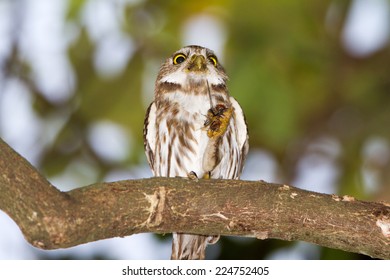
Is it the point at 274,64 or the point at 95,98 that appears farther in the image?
the point at 95,98

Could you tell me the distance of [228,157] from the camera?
5.55 m

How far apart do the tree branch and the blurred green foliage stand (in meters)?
1.64

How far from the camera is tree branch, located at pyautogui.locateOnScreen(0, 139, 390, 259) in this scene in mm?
3850

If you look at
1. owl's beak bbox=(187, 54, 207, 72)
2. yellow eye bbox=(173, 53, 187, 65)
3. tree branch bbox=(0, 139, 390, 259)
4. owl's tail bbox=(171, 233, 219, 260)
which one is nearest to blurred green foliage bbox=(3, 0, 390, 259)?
owl's beak bbox=(187, 54, 207, 72)

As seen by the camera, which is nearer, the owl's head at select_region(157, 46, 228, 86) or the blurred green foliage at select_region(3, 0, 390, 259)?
the owl's head at select_region(157, 46, 228, 86)

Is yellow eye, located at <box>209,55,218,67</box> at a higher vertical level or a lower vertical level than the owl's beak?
higher

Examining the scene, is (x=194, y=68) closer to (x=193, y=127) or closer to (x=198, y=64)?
(x=198, y=64)

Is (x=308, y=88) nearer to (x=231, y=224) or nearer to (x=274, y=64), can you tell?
(x=274, y=64)

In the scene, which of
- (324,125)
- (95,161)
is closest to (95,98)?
(95,161)

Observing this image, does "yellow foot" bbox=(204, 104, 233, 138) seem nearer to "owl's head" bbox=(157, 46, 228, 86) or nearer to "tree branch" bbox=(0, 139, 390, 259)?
"owl's head" bbox=(157, 46, 228, 86)

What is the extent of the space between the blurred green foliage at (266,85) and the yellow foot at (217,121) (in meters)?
0.45

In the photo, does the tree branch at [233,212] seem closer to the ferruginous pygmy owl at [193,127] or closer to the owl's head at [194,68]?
the ferruginous pygmy owl at [193,127]

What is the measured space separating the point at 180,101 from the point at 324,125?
7.28 feet

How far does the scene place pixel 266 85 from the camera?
19.1 ft
